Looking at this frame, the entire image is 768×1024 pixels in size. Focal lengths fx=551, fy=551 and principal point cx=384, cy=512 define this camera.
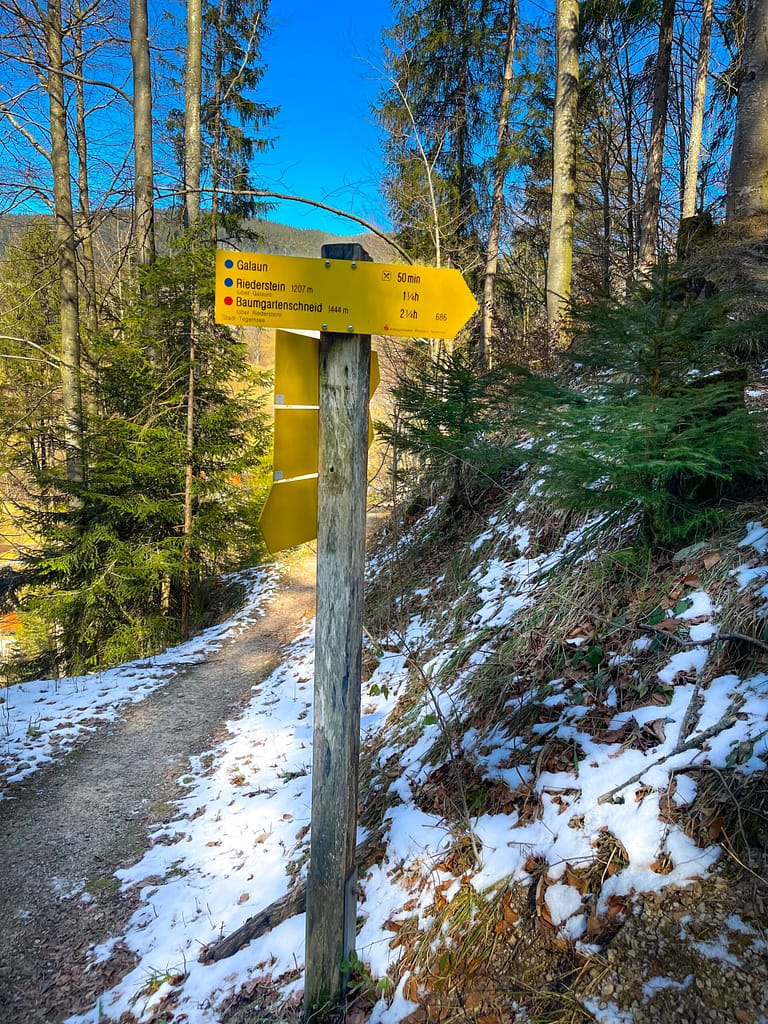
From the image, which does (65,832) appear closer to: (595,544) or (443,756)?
(443,756)

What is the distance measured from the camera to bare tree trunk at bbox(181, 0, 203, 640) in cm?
955

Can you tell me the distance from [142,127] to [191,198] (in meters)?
1.27

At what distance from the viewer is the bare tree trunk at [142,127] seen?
977cm

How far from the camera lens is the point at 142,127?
9.77m

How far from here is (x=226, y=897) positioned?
3.39 meters

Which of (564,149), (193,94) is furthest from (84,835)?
(193,94)

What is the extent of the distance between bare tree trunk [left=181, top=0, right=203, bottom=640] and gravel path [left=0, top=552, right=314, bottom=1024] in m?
2.94

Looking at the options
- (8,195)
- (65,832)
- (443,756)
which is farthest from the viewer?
(8,195)

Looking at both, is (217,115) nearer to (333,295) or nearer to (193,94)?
(193,94)

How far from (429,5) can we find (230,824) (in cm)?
1841

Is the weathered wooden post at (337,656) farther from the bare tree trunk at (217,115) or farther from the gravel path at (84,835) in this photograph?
the bare tree trunk at (217,115)

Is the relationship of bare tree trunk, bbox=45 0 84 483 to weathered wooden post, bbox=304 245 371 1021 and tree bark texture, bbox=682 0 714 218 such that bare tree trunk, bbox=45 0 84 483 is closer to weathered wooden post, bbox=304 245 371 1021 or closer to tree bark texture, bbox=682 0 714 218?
weathered wooden post, bbox=304 245 371 1021

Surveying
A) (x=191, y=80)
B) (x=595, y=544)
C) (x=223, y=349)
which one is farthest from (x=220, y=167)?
(x=595, y=544)

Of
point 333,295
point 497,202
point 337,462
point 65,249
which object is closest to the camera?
point 333,295
